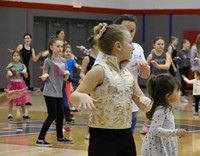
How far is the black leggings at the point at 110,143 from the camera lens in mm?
4809

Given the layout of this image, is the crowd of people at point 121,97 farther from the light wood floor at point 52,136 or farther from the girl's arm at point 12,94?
the light wood floor at point 52,136

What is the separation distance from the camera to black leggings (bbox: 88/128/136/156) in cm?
481

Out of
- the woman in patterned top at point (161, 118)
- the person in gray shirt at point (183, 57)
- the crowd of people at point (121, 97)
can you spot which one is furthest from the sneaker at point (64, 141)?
the person in gray shirt at point (183, 57)

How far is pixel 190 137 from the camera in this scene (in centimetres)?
1113

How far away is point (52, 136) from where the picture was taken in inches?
433

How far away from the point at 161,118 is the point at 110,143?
1169 mm

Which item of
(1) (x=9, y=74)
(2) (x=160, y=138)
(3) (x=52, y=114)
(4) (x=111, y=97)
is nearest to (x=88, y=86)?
(4) (x=111, y=97)

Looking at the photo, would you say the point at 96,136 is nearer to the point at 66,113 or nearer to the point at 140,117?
the point at 66,113

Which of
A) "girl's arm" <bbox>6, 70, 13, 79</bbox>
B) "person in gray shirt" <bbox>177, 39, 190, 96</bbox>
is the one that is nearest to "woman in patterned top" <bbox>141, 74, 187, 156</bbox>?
"girl's arm" <bbox>6, 70, 13, 79</bbox>

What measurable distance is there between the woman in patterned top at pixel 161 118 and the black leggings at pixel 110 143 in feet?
2.99

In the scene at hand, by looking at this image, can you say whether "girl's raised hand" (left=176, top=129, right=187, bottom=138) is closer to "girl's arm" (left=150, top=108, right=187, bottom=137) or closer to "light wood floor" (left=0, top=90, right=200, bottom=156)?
"girl's arm" (left=150, top=108, right=187, bottom=137)

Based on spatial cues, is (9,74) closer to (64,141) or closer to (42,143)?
(64,141)

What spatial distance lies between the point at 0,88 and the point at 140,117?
9450 mm

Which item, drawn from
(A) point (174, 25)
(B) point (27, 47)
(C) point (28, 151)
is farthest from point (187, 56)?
(C) point (28, 151)
